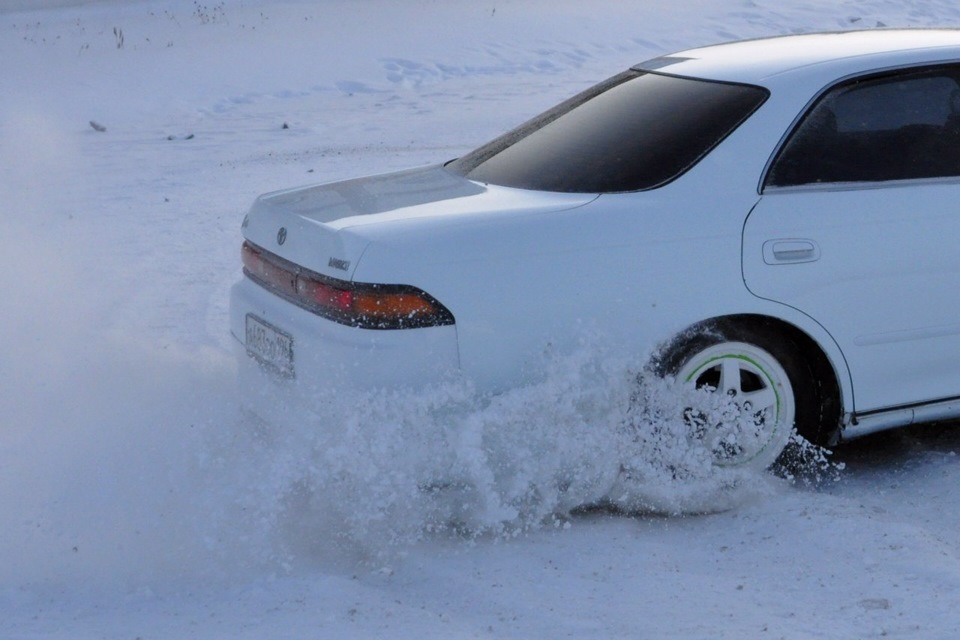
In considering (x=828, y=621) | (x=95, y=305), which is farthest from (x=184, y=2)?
(x=828, y=621)

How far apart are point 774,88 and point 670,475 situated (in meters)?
1.37

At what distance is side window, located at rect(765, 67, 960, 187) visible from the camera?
13.9 feet

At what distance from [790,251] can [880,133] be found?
0.62 metres

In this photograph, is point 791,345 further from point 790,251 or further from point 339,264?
point 339,264

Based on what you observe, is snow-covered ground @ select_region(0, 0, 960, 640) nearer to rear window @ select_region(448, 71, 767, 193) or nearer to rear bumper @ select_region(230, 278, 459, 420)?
rear bumper @ select_region(230, 278, 459, 420)

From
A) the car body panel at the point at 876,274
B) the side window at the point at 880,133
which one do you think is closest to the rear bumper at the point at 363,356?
the car body panel at the point at 876,274

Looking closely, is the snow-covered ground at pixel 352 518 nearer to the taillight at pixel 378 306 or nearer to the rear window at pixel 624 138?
the taillight at pixel 378 306

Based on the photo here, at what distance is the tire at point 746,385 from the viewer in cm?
404

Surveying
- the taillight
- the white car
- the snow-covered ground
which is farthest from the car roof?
the taillight

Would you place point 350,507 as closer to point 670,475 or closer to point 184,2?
point 670,475

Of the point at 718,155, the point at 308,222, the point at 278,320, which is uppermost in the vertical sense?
the point at 718,155

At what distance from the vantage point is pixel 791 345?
4.21 metres

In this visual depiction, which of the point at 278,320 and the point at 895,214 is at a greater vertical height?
the point at 895,214

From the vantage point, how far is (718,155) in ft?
13.7
